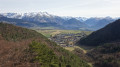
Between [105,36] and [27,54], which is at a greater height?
[27,54]

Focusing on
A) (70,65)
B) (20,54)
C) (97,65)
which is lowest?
(97,65)

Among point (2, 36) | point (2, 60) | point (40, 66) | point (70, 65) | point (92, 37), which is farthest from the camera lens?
point (92, 37)

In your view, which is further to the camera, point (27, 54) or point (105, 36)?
point (105, 36)

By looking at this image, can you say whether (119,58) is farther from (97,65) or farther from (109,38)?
(109,38)

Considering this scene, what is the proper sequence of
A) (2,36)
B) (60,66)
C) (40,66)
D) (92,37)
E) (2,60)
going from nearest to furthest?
(40,66) < (60,66) < (2,60) < (2,36) < (92,37)

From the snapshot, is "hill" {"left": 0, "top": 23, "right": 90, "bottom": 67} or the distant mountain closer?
"hill" {"left": 0, "top": 23, "right": 90, "bottom": 67}

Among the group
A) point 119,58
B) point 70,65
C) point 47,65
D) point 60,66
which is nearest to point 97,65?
point 119,58

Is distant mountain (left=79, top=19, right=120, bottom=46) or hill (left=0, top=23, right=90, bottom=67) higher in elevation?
hill (left=0, top=23, right=90, bottom=67)

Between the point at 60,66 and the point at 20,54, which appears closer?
the point at 60,66
